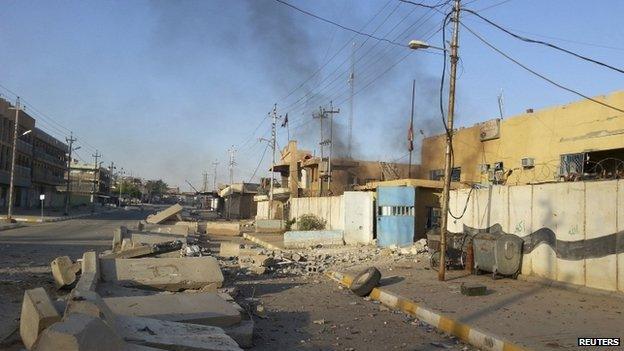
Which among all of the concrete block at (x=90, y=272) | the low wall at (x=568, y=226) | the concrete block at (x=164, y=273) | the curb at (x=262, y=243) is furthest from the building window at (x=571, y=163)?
the concrete block at (x=90, y=272)

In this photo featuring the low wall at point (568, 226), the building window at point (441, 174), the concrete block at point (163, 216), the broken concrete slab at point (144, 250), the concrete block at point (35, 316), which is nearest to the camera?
the concrete block at point (35, 316)

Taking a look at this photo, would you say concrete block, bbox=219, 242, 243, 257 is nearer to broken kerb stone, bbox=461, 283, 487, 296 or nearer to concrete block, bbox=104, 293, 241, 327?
broken kerb stone, bbox=461, 283, 487, 296

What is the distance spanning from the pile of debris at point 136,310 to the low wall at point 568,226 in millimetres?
7145

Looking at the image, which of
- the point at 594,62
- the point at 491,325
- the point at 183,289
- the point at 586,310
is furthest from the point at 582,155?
the point at 183,289

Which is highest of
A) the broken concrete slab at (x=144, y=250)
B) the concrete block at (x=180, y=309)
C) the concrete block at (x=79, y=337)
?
the concrete block at (x=79, y=337)

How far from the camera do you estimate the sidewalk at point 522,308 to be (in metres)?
7.68

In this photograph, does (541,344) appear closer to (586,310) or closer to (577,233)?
(586,310)

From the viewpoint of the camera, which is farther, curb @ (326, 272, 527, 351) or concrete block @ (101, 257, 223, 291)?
concrete block @ (101, 257, 223, 291)

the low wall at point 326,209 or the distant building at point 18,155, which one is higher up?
the distant building at point 18,155

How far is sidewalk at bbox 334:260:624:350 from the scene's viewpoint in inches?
302

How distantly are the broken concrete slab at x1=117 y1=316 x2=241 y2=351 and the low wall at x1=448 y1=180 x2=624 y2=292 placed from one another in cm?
817

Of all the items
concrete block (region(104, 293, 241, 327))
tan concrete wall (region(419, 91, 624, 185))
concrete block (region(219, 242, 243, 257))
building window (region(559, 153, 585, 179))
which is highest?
tan concrete wall (region(419, 91, 624, 185))

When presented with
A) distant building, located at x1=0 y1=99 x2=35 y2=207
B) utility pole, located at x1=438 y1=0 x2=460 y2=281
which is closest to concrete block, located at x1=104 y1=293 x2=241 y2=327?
utility pole, located at x1=438 y1=0 x2=460 y2=281

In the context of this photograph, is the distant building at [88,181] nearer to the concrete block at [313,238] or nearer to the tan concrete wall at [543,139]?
the concrete block at [313,238]
